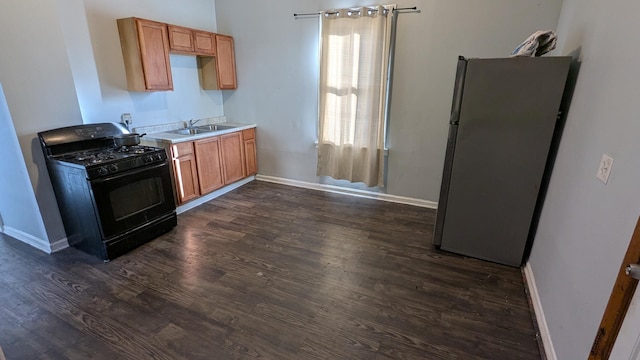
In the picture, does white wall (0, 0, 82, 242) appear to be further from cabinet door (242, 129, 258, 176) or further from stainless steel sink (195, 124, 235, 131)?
cabinet door (242, 129, 258, 176)

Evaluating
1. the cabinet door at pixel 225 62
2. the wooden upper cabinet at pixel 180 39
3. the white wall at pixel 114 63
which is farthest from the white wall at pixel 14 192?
the cabinet door at pixel 225 62

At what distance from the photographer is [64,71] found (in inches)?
104

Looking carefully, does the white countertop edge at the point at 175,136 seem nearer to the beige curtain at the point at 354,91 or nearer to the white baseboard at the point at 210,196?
the white baseboard at the point at 210,196

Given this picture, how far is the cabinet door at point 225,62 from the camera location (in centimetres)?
418

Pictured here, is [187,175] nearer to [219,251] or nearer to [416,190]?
[219,251]

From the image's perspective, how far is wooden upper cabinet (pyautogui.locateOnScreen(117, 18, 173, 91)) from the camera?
10.5 ft

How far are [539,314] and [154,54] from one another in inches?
166

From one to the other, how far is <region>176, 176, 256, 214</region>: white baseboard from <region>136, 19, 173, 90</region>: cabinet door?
1406mm

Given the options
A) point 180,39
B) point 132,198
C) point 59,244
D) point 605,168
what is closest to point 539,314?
point 605,168

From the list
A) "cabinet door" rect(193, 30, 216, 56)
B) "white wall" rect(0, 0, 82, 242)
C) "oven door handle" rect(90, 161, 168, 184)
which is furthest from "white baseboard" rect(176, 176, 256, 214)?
"cabinet door" rect(193, 30, 216, 56)

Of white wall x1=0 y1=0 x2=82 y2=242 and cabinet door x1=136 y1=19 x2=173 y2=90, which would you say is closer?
white wall x1=0 y1=0 x2=82 y2=242

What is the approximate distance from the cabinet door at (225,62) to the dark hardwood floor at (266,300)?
225 cm

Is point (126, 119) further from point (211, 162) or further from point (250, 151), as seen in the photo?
point (250, 151)

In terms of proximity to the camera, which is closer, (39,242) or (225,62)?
(39,242)
